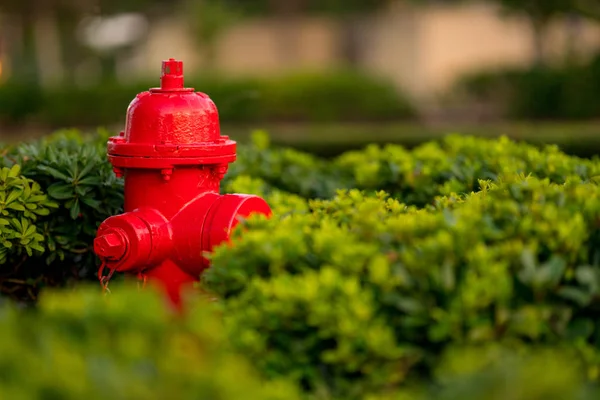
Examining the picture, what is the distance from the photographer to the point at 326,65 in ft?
93.1

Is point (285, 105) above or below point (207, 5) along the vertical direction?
below

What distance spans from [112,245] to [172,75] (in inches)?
30.8

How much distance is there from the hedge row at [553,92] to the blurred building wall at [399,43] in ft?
25.4

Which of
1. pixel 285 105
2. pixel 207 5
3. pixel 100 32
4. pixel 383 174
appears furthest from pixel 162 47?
pixel 383 174

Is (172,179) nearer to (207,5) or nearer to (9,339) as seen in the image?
(9,339)

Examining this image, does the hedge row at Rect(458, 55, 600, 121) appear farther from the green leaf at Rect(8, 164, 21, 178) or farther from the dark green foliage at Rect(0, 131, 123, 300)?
the green leaf at Rect(8, 164, 21, 178)

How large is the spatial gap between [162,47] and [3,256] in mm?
31650

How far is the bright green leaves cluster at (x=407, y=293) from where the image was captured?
8.70 feet

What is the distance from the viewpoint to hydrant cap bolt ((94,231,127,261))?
381 centimetres

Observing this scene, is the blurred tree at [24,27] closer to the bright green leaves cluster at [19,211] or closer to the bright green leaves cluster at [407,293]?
the bright green leaves cluster at [19,211]

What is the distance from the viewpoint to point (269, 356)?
275cm

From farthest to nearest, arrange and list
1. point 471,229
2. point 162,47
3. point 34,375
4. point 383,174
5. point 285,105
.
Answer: point 162,47, point 285,105, point 383,174, point 471,229, point 34,375

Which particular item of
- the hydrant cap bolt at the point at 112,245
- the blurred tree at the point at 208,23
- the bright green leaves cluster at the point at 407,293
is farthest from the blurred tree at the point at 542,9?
the bright green leaves cluster at the point at 407,293

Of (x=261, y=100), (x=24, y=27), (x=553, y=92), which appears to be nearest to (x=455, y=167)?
(x=261, y=100)
